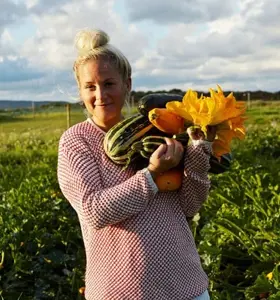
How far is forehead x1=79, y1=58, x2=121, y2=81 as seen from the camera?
2.63m

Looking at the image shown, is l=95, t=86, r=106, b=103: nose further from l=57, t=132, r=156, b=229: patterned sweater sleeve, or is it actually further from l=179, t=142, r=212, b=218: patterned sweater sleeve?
l=179, t=142, r=212, b=218: patterned sweater sleeve

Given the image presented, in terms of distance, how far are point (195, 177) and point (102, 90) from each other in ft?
1.55

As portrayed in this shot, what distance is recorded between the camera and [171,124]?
8.43 ft

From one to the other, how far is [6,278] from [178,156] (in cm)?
264

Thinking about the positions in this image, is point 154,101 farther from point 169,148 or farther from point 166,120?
point 169,148

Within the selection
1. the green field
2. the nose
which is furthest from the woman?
the green field

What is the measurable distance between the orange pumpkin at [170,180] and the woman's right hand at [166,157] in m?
0.04

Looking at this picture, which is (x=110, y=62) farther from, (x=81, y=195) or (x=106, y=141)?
(x=81, y=195)

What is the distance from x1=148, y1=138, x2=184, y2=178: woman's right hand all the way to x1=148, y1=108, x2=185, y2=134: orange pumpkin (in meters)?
0.07

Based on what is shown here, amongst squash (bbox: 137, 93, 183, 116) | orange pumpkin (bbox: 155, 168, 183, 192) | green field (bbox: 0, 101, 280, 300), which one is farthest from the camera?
green field (bbox: 0, 101, 280, 300)

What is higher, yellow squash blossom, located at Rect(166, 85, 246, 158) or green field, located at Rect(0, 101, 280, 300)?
yellow squash blossom, located at Rect(166, 85, 246, 158)

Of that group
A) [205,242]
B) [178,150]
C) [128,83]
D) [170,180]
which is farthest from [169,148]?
[205,242]

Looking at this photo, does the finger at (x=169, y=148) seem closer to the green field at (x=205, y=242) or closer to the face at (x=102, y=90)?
the face at (x=102, y=90)

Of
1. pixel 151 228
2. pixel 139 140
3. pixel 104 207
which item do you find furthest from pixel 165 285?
pixel 139 140
